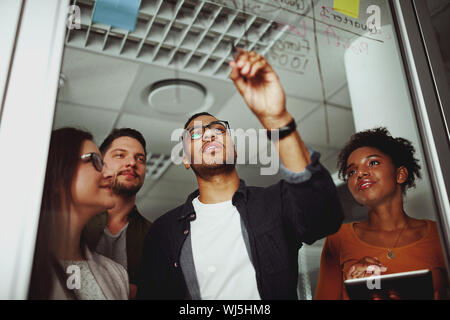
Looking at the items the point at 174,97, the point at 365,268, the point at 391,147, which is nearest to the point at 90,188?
the point at 174,97

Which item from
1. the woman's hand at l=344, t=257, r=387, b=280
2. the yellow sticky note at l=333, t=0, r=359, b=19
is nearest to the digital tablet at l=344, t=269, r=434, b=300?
the woman's hand at l=344, t=257, r=387, b=280

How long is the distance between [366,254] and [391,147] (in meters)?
0.34

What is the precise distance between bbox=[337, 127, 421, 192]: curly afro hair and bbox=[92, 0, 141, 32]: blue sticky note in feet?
2.27

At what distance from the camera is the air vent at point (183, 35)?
3.19ft

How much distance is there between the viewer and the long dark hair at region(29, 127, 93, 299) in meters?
0.75

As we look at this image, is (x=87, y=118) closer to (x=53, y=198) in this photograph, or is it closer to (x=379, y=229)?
(x=53, y=198)

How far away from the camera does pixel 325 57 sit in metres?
1.18

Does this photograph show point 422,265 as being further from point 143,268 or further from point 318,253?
point 143,268

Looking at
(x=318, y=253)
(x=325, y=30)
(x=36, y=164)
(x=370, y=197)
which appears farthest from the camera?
(x=325, y=30)

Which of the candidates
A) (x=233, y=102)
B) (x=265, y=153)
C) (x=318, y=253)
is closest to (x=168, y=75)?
(x=233, y=102)

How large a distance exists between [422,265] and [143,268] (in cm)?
74

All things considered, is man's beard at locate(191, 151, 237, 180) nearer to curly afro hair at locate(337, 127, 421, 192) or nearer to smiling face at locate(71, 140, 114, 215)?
smiling face at locate(71, 140, 114, 215)

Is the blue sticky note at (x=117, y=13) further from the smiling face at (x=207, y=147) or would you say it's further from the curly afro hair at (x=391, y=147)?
the curly afro hair at (x=391, y=147)

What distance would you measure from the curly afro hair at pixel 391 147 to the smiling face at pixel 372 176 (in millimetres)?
12
